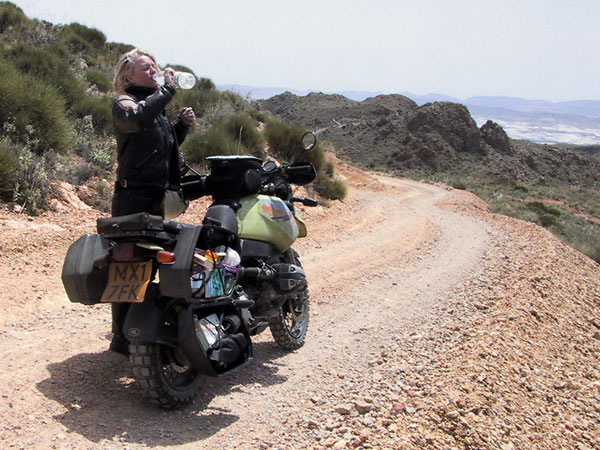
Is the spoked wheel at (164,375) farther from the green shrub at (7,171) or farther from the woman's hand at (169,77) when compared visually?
the green shrub at (7,171)

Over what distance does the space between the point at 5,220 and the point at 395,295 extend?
5.16m

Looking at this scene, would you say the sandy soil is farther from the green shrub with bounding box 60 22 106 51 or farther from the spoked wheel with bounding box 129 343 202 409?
the green shrub with bounding box 60 22 106 51

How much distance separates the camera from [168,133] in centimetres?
393

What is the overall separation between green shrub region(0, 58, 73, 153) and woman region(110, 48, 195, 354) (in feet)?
20.0

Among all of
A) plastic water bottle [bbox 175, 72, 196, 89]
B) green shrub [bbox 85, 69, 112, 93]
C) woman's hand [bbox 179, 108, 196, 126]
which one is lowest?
woman's hand [bbox 179, 108, 196, 126]

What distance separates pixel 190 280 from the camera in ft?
11.3

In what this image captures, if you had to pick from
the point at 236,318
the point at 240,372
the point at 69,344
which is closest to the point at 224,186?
the point at 236,318

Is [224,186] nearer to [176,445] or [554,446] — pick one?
[176,445]

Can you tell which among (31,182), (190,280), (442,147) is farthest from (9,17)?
(442,147)

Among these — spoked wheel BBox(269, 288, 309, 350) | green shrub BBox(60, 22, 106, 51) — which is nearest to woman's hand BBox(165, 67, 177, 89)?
spoked wheel BBox(269, 288, 309, 350)

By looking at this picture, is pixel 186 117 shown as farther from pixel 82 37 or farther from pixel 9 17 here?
pixel 82 37

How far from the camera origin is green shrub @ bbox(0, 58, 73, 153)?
9320 mm

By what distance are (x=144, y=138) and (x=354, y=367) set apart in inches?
101

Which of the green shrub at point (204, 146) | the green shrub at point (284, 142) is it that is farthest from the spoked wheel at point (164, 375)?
the green shrub at point (284, 142)
